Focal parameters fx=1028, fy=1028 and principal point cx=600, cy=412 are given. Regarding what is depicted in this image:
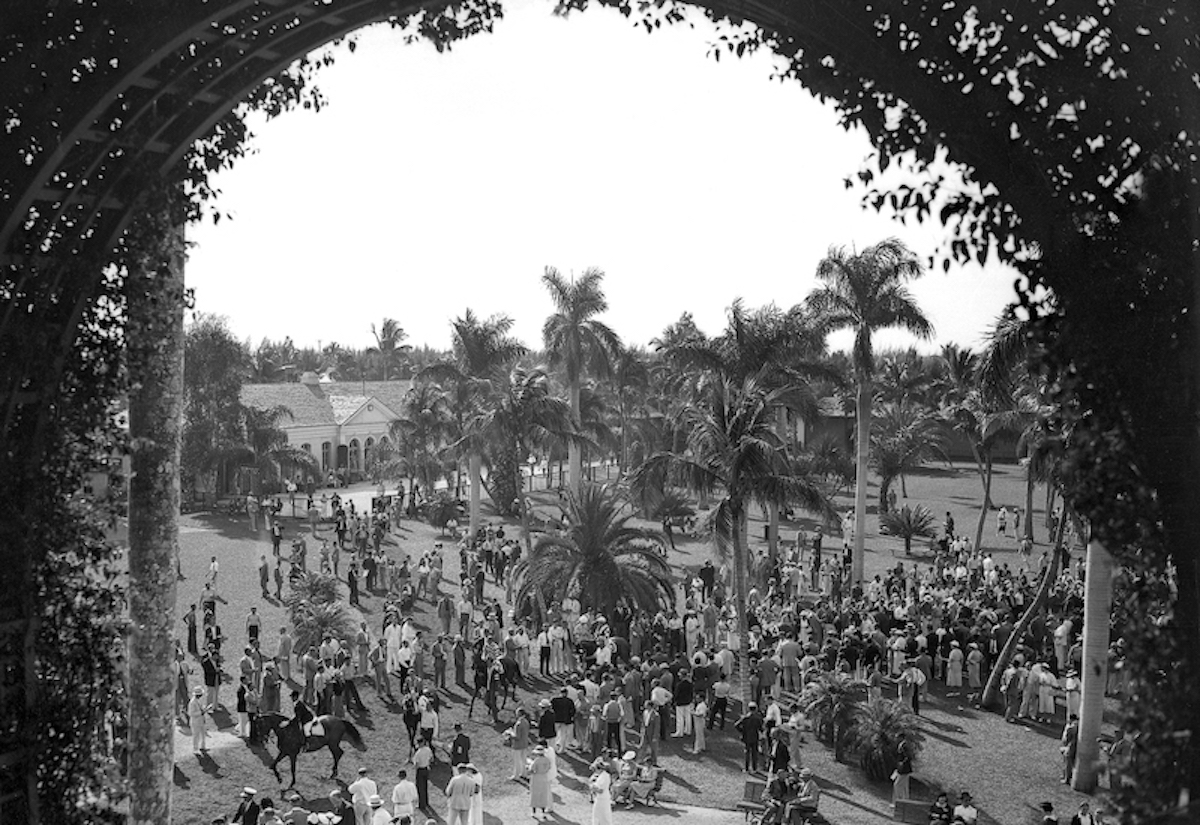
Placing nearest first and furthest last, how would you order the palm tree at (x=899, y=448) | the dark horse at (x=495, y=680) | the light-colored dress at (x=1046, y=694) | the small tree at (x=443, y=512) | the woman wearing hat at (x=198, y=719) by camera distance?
the woman wearing hat at (x=198, y=719), the light-colored dress at (x=1046, y=694), the dark horse at (x=495, y=680), the small tree at (x=443, y=512), the palm tree at (x=899, y=448)

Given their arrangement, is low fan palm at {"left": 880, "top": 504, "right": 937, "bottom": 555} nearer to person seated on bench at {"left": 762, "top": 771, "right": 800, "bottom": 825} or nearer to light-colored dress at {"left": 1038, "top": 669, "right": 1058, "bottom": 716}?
light-colored dress at {"left": 1038, "top": 669, "right": 1058, "bottom": 716}

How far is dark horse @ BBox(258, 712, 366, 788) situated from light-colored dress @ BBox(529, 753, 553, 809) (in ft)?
9.91

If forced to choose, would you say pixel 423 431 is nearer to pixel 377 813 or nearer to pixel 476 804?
pixel 476 804

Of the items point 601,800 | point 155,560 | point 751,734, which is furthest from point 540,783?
point 155,560

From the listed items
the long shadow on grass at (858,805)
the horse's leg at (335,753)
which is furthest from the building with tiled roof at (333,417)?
the long shadow on grass at (858,805)

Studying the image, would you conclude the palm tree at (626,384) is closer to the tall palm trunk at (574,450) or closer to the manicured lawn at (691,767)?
the tall palm trunk at (574,450)

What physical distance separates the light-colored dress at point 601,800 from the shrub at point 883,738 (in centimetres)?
423

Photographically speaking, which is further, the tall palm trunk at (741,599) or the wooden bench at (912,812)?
the tall palm trunk at (741,599)

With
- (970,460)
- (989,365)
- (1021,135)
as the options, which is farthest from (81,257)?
(970,460)

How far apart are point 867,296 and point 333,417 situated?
3768 centimetres

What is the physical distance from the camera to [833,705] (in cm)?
1611

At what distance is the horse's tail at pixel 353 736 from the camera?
15.4m

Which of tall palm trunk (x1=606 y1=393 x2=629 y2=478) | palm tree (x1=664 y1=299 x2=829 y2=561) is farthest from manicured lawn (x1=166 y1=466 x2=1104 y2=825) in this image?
tall palm trunk (x1=606 y1=393 x2=629 y2=478)

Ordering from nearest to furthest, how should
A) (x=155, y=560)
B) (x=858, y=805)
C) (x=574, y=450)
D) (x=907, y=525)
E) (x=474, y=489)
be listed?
1. (x=155, y=560)
2. (x=858, y=805)
3. (x=574, y=450)
4. (x=474, y=489)
5. (x=907, y=525)
